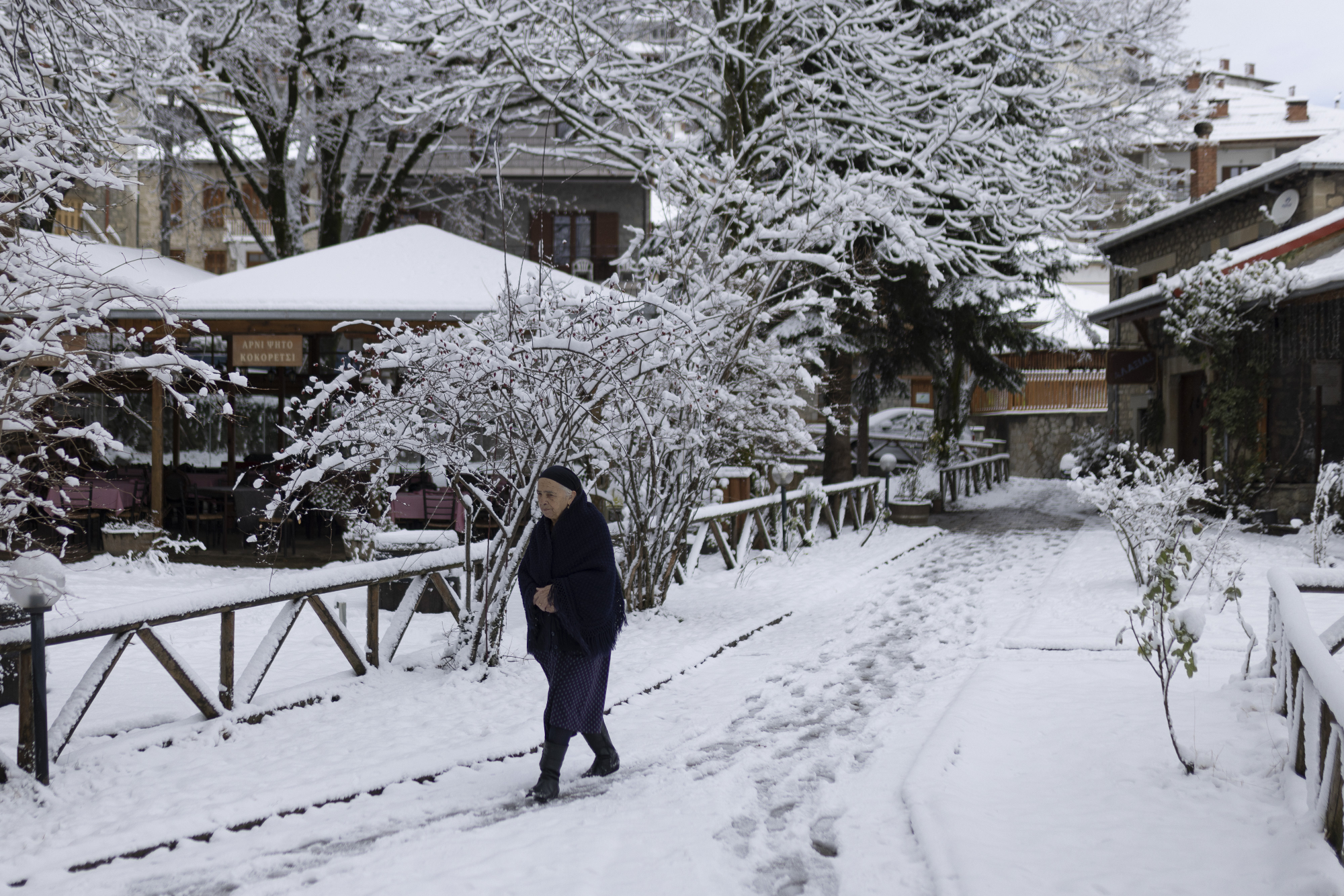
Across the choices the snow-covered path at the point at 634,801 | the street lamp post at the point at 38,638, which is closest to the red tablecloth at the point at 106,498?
the snow-covered path at the point at 634,801

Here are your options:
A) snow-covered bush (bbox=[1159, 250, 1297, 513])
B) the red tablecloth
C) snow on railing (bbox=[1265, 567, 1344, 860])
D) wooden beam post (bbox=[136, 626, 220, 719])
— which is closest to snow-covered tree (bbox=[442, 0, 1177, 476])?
snow-covered bush (bbox=[1159, 250, 1297, 513])

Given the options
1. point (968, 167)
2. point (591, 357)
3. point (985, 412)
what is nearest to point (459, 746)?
point (591, 357)

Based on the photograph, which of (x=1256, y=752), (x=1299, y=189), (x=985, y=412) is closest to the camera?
(x=1256, y=752)

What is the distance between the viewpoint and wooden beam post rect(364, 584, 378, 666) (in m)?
6.88

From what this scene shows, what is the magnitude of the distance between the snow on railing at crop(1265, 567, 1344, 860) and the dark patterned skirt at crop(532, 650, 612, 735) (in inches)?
116

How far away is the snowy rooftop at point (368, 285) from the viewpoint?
A: 1216cm

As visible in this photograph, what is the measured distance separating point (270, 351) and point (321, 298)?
0.95m

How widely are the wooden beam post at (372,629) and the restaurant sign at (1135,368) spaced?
1798 cm

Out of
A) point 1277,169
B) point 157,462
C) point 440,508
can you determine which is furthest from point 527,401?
point 1277,169

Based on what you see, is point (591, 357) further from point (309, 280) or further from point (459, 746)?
point (309, 280)

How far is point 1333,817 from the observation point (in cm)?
380

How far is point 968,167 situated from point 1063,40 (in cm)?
252

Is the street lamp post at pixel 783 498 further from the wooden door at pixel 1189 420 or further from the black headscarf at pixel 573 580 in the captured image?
the wooden door at pixel 1189 420

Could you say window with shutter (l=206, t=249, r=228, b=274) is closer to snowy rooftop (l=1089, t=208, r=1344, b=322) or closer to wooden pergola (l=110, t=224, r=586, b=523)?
wooden pergola (l=110, t=224, r=586, b=523)
